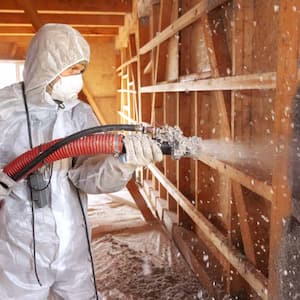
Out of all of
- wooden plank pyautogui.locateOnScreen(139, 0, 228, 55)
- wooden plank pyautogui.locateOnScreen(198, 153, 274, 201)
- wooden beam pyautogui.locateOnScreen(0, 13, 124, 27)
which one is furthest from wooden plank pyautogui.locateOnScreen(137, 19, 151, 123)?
wooden plank pyautogui.locateOnScreen(198, 153, 274, 201)

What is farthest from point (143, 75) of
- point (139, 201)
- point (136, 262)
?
point (136, 262)

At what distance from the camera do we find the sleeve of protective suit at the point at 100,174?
132 cm

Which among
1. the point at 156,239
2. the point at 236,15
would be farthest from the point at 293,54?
the point at 156,239

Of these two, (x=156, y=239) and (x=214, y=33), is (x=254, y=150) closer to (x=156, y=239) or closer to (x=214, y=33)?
(x=214, y=33)

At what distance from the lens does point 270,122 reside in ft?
5.41

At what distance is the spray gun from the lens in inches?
47.8

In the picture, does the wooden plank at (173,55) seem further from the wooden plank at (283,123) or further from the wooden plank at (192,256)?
the wooden plank at (283,123)

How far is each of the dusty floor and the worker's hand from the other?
4.10 feet

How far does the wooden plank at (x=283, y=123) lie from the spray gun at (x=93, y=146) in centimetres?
28

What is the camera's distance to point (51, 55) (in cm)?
137

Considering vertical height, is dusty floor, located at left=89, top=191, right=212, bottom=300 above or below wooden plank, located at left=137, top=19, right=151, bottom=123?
below

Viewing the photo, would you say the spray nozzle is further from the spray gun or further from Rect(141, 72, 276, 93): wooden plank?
Rect(141, 72, 276, 93): wooden plank

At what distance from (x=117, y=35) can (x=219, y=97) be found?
5150 mm

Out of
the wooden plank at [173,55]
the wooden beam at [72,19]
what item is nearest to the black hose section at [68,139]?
the wooden plank at [173,55]
